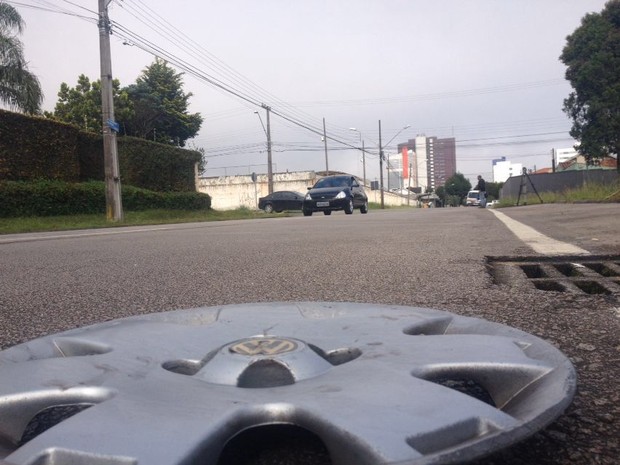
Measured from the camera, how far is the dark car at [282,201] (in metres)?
32.1

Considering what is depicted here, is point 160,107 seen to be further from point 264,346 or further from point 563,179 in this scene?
point 264,346

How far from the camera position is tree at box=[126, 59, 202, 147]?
40.5 metres

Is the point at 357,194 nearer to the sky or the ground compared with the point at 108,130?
nearer to the ground


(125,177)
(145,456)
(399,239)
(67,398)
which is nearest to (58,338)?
(67,398)

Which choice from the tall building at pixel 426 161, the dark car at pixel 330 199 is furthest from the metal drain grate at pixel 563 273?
the tall building at pixel 426 161

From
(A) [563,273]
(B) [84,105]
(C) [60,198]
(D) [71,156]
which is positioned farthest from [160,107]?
(A) [563,273]

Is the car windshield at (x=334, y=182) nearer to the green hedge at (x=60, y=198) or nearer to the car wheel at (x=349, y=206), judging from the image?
the car wheel at (x=349, y=206)

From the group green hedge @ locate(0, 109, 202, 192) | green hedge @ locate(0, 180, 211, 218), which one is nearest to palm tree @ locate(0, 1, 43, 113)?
green hedge @ locate(0, 109, 202, 192)

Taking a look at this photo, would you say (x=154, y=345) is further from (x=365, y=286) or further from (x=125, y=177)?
(x=125, y=177)

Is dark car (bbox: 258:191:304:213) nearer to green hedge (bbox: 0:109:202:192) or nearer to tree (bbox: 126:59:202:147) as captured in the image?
green hedge (bbox: 0:109:202:192)

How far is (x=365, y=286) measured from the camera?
8.63 feet

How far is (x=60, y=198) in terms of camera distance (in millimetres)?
16891

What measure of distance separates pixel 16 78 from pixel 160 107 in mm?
16751

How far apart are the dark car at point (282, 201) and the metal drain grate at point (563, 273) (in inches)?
1126
